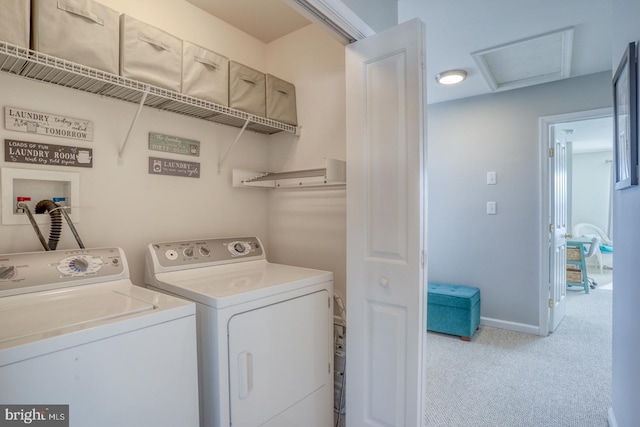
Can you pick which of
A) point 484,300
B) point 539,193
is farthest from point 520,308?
point 539,193

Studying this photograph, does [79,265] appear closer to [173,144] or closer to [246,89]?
[173,144]

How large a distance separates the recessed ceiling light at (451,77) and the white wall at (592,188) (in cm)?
530

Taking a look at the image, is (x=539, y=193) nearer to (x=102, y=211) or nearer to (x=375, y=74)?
(x=375, y=74)

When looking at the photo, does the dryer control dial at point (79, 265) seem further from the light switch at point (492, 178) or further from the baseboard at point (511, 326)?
the baseboard at point (511, 326)

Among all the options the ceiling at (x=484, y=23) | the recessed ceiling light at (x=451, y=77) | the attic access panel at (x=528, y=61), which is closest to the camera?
the ceiling at (x=484, y=23)

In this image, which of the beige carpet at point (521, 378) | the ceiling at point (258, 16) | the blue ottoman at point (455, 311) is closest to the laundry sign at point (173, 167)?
the ceiling at point (258, 16)

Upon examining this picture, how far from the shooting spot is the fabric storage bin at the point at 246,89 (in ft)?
5.99

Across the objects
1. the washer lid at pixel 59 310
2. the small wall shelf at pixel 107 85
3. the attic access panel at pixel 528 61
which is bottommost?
the washer lid at pixel 59 310

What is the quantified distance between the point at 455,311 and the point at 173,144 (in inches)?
106

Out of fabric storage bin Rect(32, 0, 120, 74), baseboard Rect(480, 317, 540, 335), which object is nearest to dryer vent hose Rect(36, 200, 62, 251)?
fabric storage bin Rect(32, 0, 120, 74)

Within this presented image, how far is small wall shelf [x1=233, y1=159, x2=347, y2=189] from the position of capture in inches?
67.2

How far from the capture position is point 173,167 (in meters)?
1.86

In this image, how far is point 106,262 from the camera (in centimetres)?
145

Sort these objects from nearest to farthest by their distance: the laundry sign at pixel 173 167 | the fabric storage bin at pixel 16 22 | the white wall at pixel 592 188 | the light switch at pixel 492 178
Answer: the fabric storage bin at pixel 16 22 < the laundry sign at pixel 173 167 < the light switch at pixel 492 178 < the white wall at pixel 592 188
